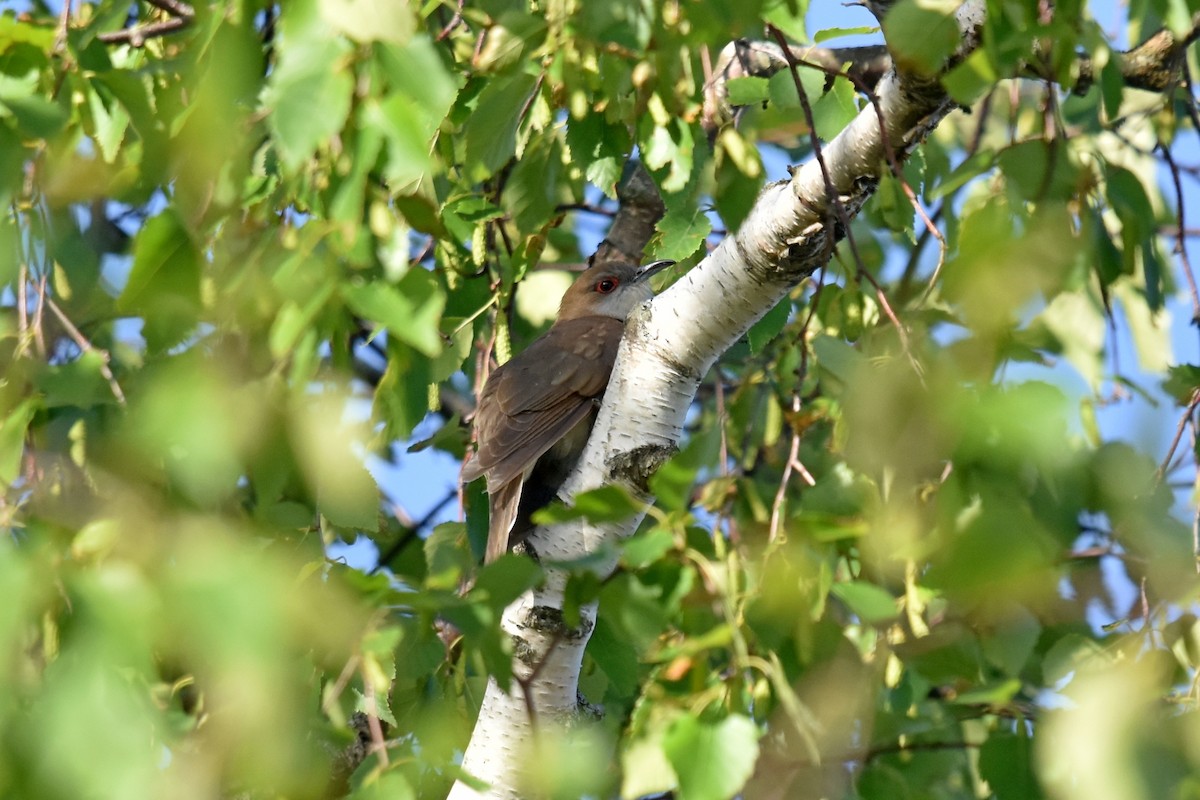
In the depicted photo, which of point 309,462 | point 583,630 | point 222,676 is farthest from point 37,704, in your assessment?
point 583,630

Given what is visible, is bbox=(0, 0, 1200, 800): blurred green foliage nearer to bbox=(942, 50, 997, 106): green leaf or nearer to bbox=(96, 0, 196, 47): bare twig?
bbox=(942, 50, 997, 106): green leaf

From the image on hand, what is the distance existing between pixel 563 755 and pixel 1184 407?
172cm

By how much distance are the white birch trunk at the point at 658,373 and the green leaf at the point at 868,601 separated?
0.91 meters

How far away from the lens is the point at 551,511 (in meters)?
1.70

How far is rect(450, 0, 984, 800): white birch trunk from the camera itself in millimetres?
2625

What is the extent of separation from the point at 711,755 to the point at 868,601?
34 centimetres

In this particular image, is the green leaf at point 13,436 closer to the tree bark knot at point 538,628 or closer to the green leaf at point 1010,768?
the tree bark knot at point 538,628

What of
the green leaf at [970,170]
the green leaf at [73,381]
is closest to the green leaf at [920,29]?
the green leaf at [970,170]

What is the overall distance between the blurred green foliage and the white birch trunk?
4.4 inches

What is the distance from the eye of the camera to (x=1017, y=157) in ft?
6.02

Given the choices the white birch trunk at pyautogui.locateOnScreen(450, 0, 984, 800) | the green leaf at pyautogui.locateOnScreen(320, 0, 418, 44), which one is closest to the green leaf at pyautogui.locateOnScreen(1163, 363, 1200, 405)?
the white birch trunk at pyautogui.locateOnScreen(450, 0, 984, 800)

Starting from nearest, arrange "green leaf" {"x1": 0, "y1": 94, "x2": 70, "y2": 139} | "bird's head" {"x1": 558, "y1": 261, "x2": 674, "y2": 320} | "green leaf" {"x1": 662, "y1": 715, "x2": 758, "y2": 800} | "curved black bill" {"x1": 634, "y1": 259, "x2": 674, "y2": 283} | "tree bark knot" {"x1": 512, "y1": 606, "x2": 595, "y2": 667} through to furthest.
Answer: "green leaf" {"x1": 662, "y1": 715, "x2": 758, "y2": 800} < "green leaf" {"x1": 0, "y1": 94, "x2": 70, "y2": 139} < "tree bark knot" {"x1": 512, "y1": 606, "x2": 595, "y2": 667} < "curved black bill" {"x1": 634, "y1": 259, "x2": 674, "y2": 283} < "bird's head" {"x1": 558, "y1": 261, "x2": 674, "y2": 320}

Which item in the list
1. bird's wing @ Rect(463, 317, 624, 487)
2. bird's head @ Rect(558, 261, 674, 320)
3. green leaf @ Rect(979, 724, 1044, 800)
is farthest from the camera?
bird's head @ Rect(558, 261, 674, 320)

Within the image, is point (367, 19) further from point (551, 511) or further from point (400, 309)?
point (551, 511)
